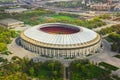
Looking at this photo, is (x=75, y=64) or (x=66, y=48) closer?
(x=75, y=64)

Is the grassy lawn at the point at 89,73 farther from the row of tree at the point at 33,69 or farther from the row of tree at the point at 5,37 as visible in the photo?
the row of tree at the point at 5,37

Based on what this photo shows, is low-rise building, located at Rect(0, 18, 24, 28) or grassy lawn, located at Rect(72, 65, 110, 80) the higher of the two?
low-rise building, located at Rect(0, 18, 24, 28)

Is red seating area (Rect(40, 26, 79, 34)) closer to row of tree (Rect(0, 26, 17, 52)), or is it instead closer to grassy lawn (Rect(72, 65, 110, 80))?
row of tree (Rect(0, 26, 17, 52))

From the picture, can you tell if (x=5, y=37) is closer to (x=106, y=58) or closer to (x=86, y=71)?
(x=86, y=71)

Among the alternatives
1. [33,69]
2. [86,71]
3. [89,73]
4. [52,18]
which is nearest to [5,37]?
[33,69]

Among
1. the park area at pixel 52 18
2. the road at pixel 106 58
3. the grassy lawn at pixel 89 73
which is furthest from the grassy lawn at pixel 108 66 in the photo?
the park area at pixel 52 18

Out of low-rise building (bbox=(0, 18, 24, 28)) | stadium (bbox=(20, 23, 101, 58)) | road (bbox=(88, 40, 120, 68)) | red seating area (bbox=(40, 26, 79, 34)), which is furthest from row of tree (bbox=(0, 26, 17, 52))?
road (bbox=(88, 40, 120, 68))

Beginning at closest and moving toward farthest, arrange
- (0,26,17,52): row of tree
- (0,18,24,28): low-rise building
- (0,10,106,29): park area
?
(0,26,17,52): row of tree → (0,18,24,28): low-rise building → (0,10,106,29): park area

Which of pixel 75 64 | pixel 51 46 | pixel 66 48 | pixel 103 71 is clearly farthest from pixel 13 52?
pixel 103 71

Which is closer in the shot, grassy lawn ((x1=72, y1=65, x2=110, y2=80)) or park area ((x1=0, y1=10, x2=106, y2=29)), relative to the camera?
grassy lawn ((x1=72, y1=65, x2=110, y2=80))

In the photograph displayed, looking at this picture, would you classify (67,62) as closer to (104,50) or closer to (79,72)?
(79,72)

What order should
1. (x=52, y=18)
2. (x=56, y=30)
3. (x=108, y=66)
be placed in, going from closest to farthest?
(x=108, y=66) → (x=56, y=30) → (x=52, y=18)
